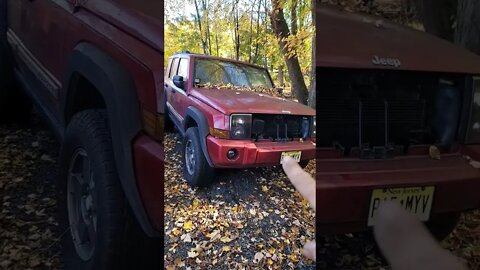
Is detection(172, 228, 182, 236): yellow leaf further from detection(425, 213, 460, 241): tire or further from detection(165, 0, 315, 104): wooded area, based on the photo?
detection(425, 213, 460, 241): tire

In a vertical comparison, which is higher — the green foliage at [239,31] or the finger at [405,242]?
the green foliage at [239,31]

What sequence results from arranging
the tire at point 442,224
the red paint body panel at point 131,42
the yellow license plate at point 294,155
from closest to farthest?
the red paint body panel at point 131,42 → the yellow license plate at point 294,155 → the tire at point 442,224

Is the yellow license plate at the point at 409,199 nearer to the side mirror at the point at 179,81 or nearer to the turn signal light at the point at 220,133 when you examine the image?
the turn signal light at the point at 220,133

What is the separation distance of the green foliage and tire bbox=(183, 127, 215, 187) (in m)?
0.22

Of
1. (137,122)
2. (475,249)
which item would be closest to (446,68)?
(475,249)

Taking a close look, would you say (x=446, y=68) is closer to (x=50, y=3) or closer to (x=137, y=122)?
(x=137, y=122)

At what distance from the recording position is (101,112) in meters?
1.08

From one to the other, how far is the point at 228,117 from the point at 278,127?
0.15 metres

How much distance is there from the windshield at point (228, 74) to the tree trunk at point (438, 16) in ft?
1.65

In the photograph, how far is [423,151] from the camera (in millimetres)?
1209

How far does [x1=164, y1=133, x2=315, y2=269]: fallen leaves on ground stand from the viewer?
1074 millimetres

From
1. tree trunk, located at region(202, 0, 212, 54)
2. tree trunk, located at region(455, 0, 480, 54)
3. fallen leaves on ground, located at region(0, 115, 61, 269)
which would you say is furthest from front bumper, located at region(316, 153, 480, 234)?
fallen leaves on ground, located at region(0, 115, 61, 269)

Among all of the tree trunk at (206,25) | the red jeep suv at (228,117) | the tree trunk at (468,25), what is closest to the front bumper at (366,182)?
the red jeep suv at (228,117)

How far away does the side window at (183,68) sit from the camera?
104 cm
